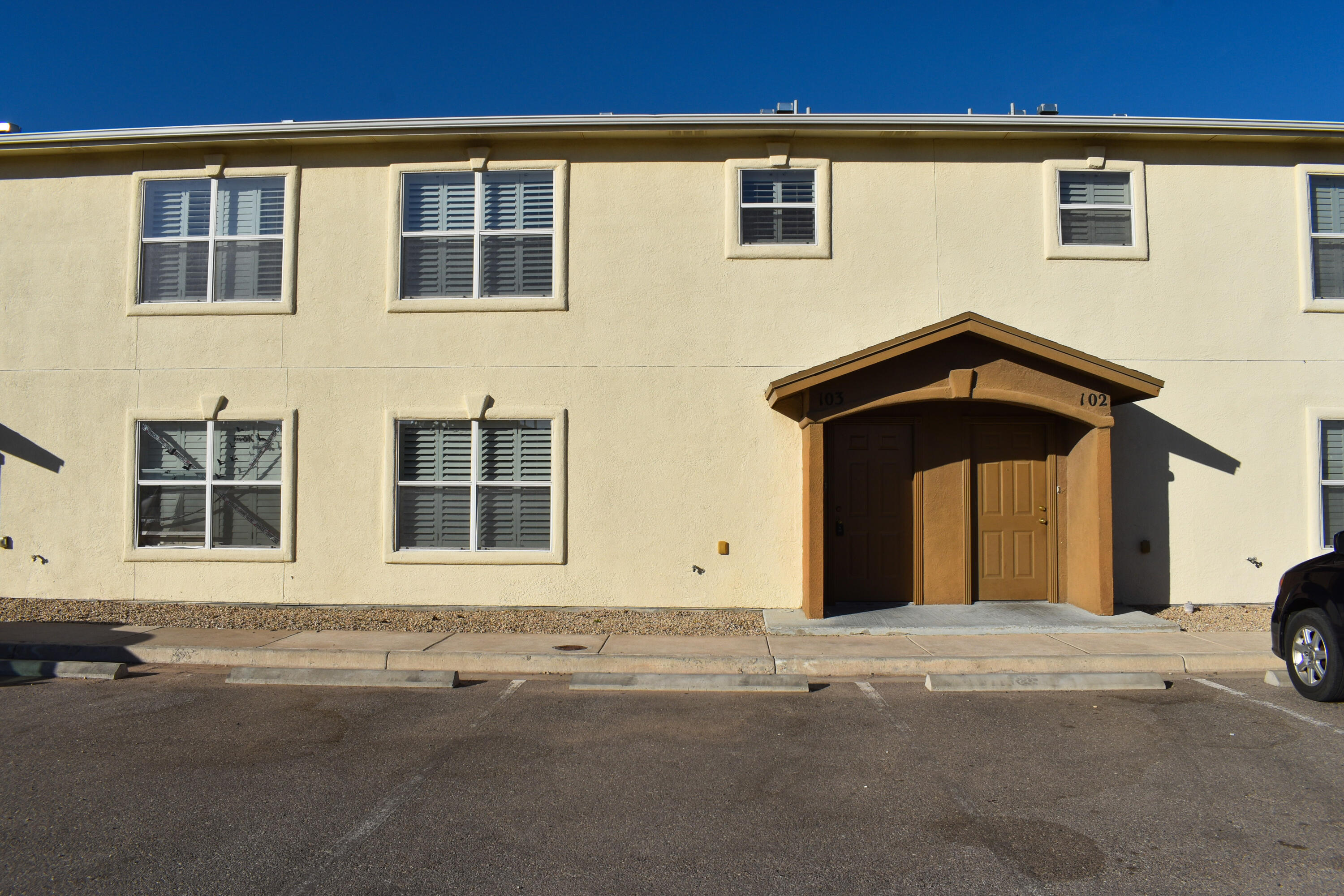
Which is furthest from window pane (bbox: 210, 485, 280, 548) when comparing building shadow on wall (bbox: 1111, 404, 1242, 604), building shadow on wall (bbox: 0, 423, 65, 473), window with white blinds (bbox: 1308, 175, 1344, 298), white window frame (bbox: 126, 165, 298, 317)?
window with white blinds (bbox: 1308, 175, 1344, 298)

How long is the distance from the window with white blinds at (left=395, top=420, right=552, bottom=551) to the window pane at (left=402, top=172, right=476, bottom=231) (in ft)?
8.78

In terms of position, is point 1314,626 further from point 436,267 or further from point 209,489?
point 209,489

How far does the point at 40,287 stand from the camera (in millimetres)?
11031

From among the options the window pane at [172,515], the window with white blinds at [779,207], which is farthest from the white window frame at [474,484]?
the window with white blinds at [779,207]

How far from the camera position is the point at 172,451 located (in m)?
10.9

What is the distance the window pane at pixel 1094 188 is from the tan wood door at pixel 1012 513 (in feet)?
10.1

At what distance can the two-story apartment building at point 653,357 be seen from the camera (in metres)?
10.3

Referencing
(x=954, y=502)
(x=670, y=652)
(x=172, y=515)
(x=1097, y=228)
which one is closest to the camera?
(x=670, y=652)

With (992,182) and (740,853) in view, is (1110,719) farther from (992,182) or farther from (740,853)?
(992,182)

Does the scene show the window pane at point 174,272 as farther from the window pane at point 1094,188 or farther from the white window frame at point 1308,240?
the white window frame at point 1308,240

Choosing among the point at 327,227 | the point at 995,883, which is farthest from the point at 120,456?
the point at 995,883

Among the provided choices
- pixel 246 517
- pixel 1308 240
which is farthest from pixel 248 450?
pixel 1308 240

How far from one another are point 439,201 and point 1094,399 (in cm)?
868

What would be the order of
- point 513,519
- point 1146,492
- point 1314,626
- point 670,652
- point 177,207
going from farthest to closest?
point 177,207
point 513,519
point 1146,492
point 670,652
point 1314,626
